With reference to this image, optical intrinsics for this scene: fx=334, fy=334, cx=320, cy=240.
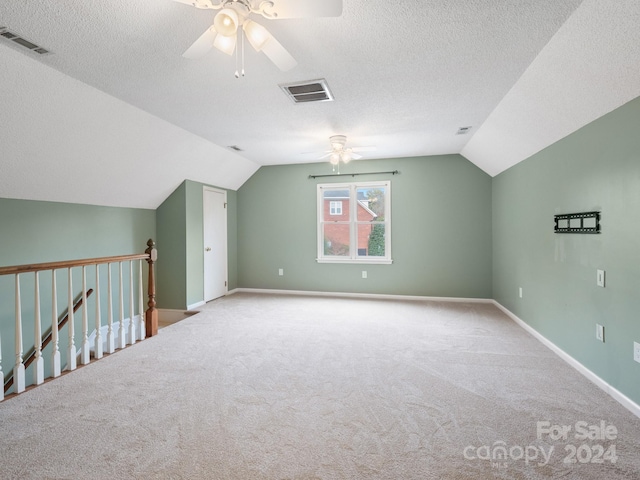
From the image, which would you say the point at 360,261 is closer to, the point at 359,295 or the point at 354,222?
the point at 359,295

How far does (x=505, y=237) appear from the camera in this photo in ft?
16.1

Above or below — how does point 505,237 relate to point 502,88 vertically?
below

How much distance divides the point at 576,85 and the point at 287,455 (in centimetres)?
315

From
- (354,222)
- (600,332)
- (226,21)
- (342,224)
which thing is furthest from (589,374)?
(342,224)

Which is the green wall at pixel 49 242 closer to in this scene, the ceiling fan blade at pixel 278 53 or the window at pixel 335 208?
the window at pixel 335 208

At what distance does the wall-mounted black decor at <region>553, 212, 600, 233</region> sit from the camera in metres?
2.69

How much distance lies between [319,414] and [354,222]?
13.9ft

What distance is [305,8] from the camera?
5.12 feet

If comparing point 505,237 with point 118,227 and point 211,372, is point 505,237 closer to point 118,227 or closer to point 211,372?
point 211,372

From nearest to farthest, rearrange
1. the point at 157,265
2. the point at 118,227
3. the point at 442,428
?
the point at 442,428, the point at 118,227, the point at 157,265

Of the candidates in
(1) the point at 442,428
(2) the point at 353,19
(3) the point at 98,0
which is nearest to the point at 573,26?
(2) the point at 353,19

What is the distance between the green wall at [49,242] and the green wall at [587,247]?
17.8 ft

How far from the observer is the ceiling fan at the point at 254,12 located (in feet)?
5.06

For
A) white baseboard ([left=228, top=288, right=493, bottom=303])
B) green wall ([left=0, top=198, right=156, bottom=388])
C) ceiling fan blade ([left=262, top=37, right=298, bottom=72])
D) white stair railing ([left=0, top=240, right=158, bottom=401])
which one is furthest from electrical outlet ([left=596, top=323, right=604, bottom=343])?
green wall ([left=0, top=198, right=156, bottom=388])
